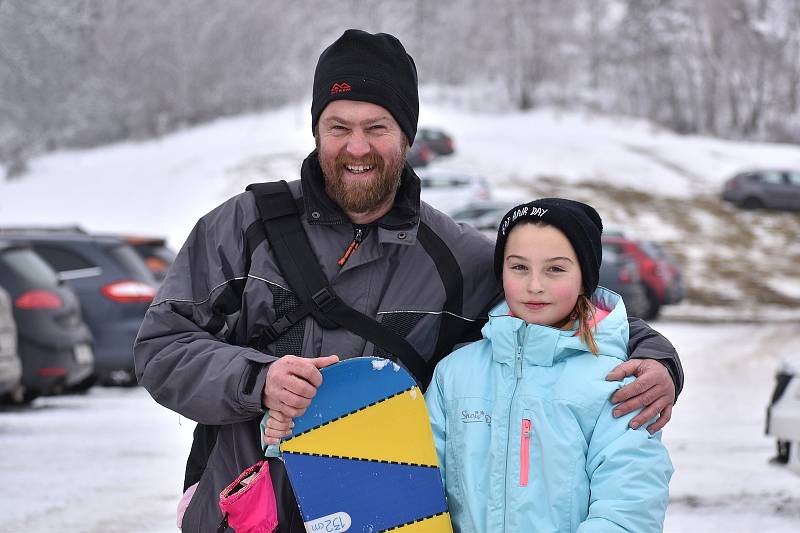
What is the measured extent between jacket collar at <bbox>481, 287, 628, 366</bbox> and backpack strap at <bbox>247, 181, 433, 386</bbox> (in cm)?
26

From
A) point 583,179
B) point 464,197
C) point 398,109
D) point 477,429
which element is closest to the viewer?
point 477,429

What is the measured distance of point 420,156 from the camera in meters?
35.1

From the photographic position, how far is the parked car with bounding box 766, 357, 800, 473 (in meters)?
6.65

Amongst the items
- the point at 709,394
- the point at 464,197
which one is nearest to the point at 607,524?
the point at 709,394

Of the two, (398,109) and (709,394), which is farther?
(709,394)

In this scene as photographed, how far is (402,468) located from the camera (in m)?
2.94

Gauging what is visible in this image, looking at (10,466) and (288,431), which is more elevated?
(288,431)

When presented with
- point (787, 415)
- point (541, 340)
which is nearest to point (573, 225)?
point (541, 340)

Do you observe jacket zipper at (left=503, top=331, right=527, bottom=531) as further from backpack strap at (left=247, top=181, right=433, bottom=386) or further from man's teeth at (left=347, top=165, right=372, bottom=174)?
man's teeth at (left=347, top=165, right=372, bottom=174)

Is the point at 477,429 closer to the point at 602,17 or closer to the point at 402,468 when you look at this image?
the point at 402,468

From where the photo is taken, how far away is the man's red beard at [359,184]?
3086 mm

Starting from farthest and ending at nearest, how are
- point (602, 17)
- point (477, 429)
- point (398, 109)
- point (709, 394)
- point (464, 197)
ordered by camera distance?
point (602, 17), point (464, 197), point (709, 394), point (398, 109), point (477, 429)

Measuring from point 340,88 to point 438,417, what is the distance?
0.95 meters

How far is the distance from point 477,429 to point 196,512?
2.58 feet
